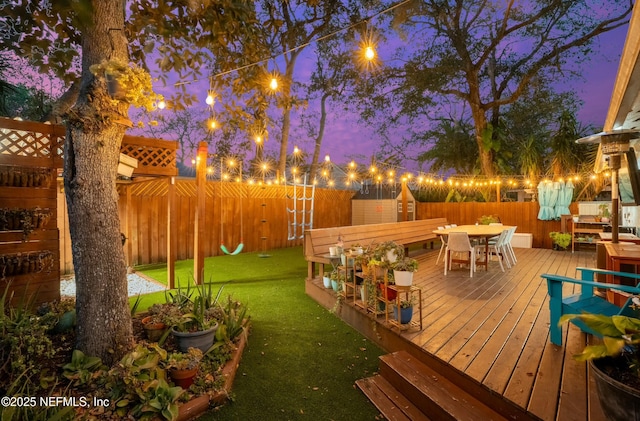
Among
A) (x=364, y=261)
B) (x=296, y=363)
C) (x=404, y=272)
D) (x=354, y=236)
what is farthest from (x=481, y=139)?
(x=296, y=363)

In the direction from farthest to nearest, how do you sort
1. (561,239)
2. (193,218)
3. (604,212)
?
(193,218), (561,239), (604,212)

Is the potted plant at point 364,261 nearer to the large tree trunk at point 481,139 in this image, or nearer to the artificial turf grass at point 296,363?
the artificial turf grass at point 296,363

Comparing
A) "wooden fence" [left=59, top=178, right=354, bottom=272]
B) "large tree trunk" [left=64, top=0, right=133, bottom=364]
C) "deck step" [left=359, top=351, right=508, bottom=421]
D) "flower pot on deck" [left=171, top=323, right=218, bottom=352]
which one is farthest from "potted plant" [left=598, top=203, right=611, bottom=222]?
"large tree trunk" [left=64, top=0, right=133, bottom=364]

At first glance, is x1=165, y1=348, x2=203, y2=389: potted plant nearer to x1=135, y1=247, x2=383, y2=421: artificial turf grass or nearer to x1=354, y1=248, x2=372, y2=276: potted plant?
x1=135, y1=247, x2=383, y2=421: artificial turf grass

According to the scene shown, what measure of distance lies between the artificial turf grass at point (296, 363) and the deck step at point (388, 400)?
0.06 metres

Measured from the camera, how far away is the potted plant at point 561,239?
7984mm

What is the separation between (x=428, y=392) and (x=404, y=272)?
3.56 feet

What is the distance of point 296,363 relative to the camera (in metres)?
2.88

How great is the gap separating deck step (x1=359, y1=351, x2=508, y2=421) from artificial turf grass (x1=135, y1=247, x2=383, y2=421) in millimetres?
257

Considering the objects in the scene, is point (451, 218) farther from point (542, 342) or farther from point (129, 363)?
point (129, 363)

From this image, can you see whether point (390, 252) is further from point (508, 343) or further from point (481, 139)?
point (481, 139)

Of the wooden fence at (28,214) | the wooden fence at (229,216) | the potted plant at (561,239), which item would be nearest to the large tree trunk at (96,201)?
the wooden fence at (28,214)

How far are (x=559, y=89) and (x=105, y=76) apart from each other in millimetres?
15426

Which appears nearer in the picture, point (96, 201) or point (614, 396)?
point (614, 396)
